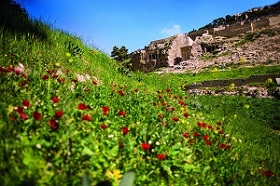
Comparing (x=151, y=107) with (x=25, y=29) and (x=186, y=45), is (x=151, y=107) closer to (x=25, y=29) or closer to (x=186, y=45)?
(x=25, y=29)

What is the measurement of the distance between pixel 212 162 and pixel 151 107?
6.10 ft

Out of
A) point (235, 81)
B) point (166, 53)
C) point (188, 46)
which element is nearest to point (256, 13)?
point (188, 46)

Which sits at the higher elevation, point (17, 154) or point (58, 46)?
point (58, 46)

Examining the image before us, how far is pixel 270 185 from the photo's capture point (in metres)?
4.44

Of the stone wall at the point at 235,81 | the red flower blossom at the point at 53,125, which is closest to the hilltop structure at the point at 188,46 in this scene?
the stone wall at the point at 235,81

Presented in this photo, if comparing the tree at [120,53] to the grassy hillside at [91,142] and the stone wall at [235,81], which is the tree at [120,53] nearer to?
the stone wall at [235,81]

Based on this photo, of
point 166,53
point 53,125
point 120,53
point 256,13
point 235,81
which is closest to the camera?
point 53,125

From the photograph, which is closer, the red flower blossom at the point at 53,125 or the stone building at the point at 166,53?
the red flower blossom at the point at 53,125

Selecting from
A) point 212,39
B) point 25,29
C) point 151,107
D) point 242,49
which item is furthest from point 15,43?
point 212,39

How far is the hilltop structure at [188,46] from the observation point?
59.1m

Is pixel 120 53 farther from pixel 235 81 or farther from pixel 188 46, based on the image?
pixel 235 81

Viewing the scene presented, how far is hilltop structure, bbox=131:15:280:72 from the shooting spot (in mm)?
59125

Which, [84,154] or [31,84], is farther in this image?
[31,84]

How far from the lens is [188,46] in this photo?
61562mm
